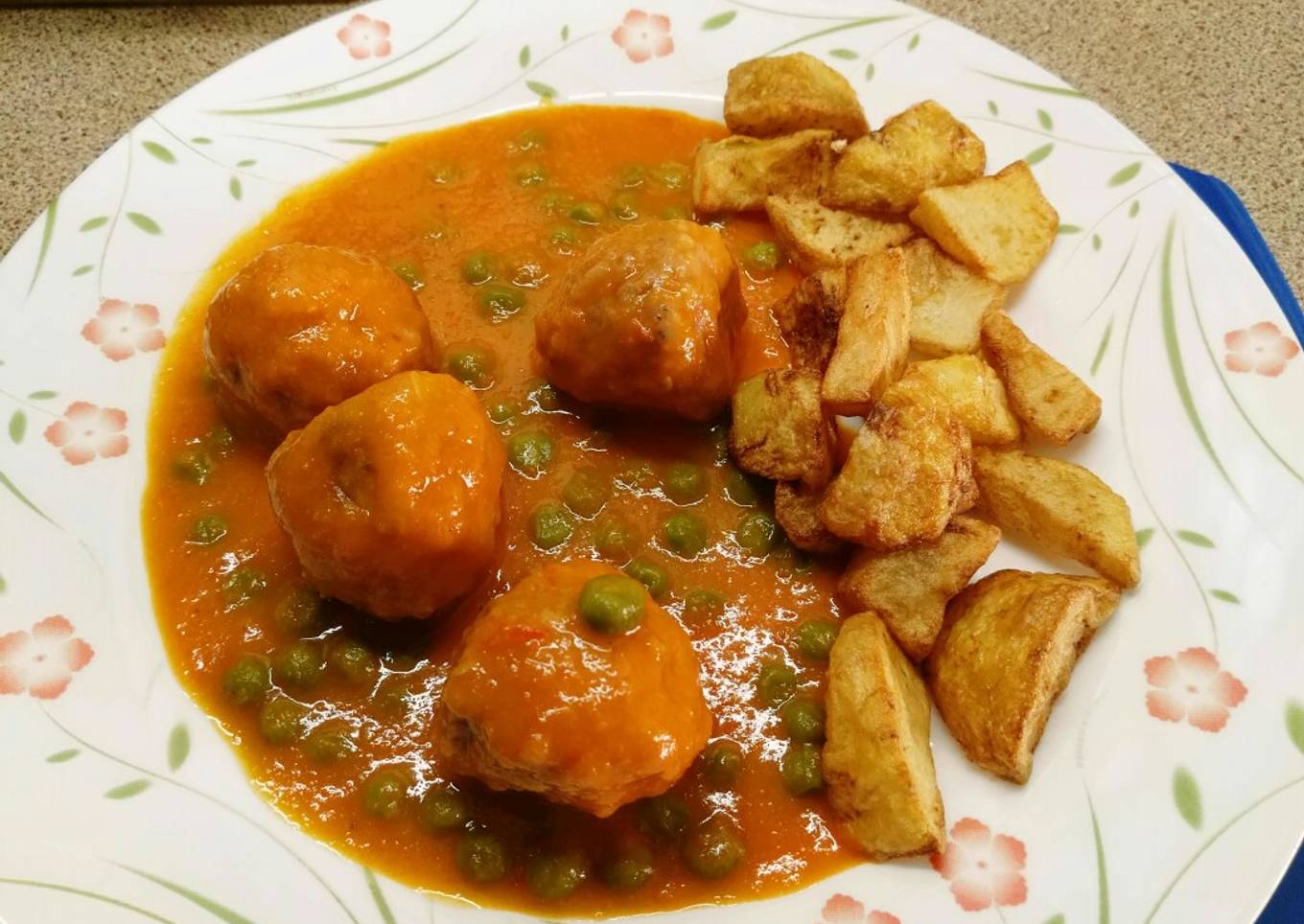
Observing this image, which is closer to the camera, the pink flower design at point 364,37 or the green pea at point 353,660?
the green pea at point 353,660

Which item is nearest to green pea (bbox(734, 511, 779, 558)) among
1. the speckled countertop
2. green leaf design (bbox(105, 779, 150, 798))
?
green leaf design (bbox(105, 779, 150, 798))

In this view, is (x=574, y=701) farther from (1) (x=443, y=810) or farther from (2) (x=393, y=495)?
(2) (x=393, y=495)

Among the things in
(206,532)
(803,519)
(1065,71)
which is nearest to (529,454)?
(803,519)

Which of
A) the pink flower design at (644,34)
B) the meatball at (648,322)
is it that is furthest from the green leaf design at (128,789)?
the pink flower design at (644,34)

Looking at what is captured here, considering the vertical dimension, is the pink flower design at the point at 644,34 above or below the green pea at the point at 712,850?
above

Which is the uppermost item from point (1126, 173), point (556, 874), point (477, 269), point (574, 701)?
point (1126, 173)

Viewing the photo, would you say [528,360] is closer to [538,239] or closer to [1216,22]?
[538,239]

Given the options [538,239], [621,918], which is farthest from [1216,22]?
[621,918]

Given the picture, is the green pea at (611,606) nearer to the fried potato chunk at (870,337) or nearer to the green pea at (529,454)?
the green pea at (529,454)
